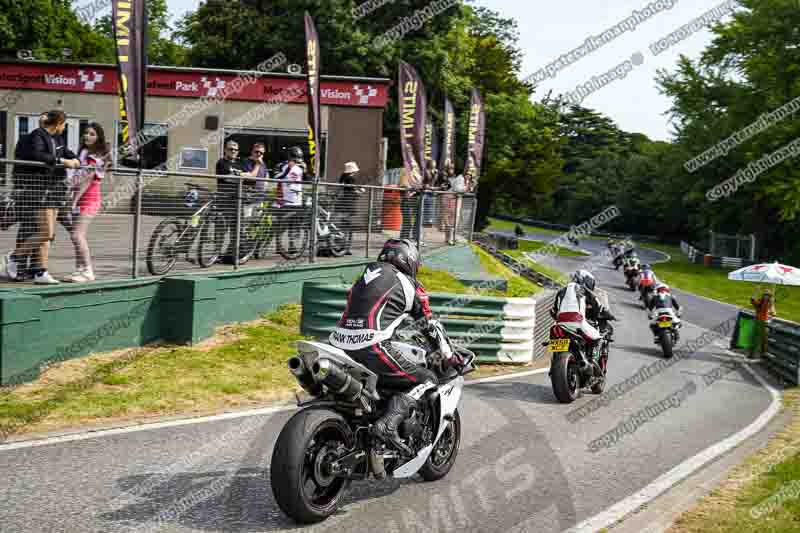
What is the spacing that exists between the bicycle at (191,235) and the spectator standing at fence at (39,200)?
156cm

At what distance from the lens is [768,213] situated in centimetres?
5659

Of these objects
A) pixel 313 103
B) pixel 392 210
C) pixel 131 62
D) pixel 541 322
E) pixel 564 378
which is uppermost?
pixel 313 103

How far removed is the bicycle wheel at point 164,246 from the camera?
10.1 meters

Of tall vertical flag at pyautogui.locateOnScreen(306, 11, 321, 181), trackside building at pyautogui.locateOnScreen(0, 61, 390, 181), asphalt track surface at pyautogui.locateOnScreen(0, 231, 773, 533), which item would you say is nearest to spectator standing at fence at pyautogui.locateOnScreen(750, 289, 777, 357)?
asphalt track surface at pyautogui.locateOnScreen(0, 231, 773, 533)

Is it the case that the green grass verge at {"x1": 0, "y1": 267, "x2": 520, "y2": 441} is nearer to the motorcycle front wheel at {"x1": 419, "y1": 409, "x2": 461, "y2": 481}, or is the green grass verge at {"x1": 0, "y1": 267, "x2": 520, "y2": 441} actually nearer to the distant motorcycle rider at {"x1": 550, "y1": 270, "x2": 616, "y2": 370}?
the motorcycle front wheel at {"x1": 419, "y1": 409, "x2": 461, "y2": 481}

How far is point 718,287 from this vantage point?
135 feet

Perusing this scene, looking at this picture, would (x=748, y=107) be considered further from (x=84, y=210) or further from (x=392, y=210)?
(x=84, y=210)

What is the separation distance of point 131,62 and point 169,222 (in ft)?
6.57

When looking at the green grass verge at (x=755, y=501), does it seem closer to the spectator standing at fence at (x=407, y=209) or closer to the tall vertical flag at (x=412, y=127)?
the spectator standing at fence at (x=407, y=209)

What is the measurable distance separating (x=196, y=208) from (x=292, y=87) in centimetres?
1511

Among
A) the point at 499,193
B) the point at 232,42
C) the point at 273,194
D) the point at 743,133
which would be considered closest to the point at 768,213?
the point at 743,133

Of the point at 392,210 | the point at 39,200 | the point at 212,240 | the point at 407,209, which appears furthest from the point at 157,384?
the point at 407,209

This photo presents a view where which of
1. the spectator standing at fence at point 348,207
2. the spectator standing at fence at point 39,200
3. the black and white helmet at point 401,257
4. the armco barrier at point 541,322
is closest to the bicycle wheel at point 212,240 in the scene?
the spectator standing at fence at point 39,200

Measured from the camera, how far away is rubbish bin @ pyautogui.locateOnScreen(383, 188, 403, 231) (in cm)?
1576
